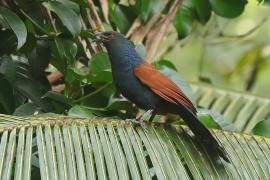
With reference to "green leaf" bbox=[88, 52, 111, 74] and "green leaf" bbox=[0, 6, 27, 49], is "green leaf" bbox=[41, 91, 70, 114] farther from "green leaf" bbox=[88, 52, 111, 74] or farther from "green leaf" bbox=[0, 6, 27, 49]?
"green leaf" bbox=[0, 6, 27, 49]

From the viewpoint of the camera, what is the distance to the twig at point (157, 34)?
3.42m

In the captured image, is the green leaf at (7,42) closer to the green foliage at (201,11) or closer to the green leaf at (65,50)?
the green leaf at (65,50)

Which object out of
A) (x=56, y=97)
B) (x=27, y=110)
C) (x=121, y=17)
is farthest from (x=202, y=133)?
(x=121, y=17)

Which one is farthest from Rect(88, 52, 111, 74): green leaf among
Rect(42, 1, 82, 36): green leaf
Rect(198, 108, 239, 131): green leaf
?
Rect(198, 108, 239, 131): green leaf

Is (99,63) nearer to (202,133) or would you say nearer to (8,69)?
(8,69)

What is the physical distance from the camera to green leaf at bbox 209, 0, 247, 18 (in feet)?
11.5

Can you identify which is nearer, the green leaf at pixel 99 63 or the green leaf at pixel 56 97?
the green leaf at pixel 56 97

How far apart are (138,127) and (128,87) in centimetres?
36

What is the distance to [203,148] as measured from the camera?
7.36 feet

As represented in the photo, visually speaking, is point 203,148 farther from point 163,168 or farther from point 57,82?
point 57,82

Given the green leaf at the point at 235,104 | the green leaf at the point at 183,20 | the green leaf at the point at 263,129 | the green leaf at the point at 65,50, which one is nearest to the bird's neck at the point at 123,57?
the green leaf at the point at 65,50

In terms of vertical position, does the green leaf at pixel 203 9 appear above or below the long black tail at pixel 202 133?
below

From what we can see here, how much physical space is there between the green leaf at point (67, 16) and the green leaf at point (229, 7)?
3.46ft

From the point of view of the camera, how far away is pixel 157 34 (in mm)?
3465
